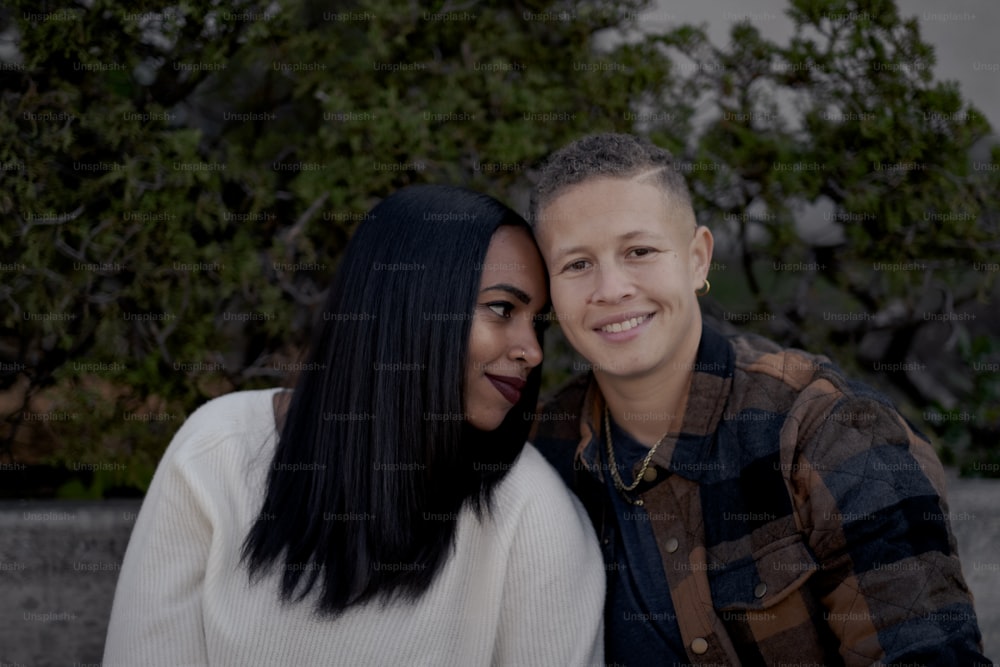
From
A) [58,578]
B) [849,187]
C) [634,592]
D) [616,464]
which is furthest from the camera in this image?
[849,187]

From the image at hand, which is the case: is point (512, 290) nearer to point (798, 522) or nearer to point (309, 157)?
point (798, 522)

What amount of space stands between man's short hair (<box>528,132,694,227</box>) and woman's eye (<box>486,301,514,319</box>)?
32 cm

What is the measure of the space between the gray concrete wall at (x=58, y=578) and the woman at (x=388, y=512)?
63 centimetres

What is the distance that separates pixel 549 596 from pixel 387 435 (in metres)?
0.60

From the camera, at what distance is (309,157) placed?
11.1ft

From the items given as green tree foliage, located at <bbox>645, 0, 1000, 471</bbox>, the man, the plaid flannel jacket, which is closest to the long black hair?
the man

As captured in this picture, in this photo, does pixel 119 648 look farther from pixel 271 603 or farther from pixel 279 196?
pixel 279 196

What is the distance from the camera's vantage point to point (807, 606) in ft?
7.29

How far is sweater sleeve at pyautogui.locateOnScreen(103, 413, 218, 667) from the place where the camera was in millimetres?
2287

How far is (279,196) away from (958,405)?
2.80 metres

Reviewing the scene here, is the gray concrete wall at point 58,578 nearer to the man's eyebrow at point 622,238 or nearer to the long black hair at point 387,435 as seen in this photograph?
the long black hair at point 387,435

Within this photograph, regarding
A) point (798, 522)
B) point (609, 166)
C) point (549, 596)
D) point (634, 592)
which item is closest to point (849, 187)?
point (609, 166)

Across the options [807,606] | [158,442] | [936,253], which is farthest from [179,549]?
[936,253]

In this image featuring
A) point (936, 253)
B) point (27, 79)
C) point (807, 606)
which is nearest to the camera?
point (807, 606)
